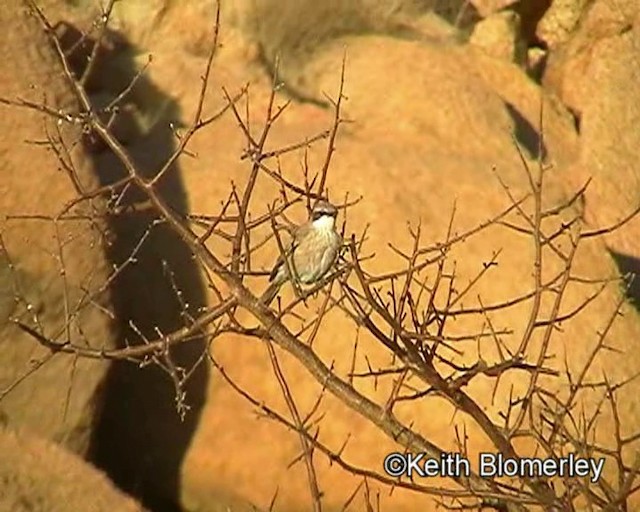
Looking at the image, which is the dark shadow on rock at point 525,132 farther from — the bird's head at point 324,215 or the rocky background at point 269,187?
the bird's head at point 324,215

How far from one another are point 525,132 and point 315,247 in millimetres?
3757

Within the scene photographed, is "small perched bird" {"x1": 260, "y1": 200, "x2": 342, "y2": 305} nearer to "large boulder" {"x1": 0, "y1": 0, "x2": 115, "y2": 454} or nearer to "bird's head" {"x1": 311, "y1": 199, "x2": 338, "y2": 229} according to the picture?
"bird's head" {"x1": 311, "y1": 199, "x2": 338, "y2": 229}

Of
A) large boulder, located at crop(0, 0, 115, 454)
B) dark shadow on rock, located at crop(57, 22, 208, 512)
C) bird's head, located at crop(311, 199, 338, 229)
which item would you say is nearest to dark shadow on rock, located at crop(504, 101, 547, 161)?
dark shadow on rock, located at crop(57, 22, 208, 512)

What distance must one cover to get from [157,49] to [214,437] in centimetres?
212

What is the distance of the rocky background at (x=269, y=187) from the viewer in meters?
4.81

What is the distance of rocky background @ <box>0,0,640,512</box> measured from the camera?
481 centimetres

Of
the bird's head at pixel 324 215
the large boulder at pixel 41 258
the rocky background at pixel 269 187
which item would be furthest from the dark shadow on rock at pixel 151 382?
the bird's head at pixel 324 215

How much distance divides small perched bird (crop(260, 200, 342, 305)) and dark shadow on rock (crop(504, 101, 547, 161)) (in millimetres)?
3390

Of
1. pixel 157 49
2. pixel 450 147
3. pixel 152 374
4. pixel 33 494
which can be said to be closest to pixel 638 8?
pixel 450 147

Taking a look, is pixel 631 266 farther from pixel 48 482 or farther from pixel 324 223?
pixel 48 482

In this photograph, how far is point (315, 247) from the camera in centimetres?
365

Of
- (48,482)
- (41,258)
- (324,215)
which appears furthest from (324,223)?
(41,258)

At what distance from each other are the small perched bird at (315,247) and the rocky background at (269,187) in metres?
0.57

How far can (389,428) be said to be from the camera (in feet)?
9.84
